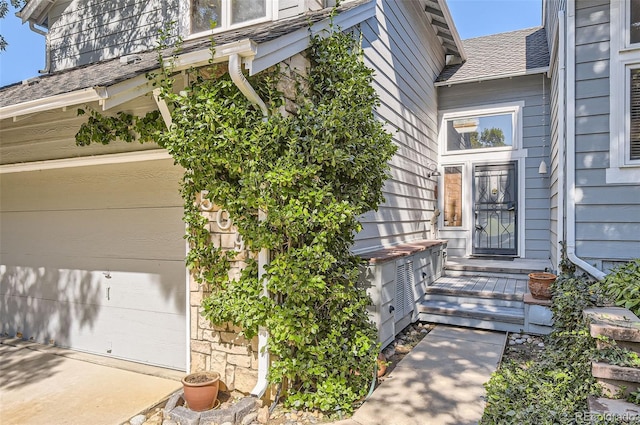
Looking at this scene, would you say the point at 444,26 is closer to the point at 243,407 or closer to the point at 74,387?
the point at 243,407

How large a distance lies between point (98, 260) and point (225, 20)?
3085 mm

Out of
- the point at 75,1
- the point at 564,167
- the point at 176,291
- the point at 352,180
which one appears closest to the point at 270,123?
the point at 352,180

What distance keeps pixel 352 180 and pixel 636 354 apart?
7.33 feet

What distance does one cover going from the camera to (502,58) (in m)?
8.01

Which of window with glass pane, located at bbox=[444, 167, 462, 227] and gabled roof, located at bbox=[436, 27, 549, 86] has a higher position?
gabled roof, located at bbox=[436, 27, 549, 86]

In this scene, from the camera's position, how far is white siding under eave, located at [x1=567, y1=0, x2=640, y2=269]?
385 cm

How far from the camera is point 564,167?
14.1 feet

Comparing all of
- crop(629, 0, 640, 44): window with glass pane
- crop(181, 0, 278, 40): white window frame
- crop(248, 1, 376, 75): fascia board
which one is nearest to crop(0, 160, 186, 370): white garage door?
crop(248, 1, 376, 75): fascia board

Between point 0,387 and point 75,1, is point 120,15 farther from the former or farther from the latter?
point 0,387

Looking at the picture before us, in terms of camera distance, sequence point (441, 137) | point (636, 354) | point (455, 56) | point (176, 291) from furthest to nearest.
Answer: point (455, 56) < point (441, 137) < point (176, 291) < point (636, 354)

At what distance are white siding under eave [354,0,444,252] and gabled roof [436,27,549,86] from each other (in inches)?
22.6

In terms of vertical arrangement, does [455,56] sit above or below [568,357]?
above

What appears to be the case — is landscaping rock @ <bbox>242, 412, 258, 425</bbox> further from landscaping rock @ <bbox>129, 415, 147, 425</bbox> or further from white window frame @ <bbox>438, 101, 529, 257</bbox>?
white window frame @ <bbox>438, 101, 529, 257</bbox>

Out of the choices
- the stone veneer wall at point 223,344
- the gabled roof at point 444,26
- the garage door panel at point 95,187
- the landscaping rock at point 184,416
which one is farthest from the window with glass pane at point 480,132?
the landscaping rock at point 184,416
